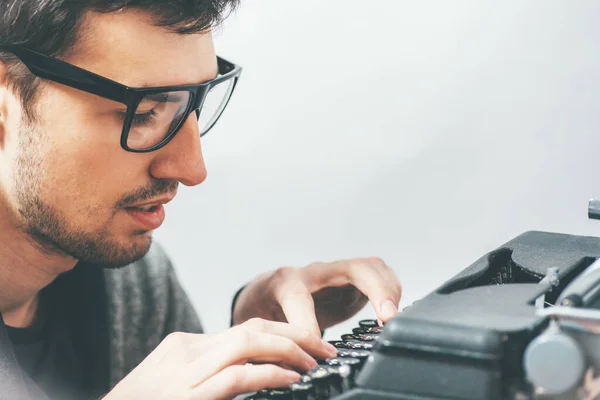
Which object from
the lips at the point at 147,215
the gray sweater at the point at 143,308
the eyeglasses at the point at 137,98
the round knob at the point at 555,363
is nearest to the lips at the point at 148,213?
the lips at the point at 147,215

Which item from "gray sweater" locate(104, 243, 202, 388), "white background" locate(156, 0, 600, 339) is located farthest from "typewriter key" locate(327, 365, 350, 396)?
"white background" locate(156, 0, 600, 339)

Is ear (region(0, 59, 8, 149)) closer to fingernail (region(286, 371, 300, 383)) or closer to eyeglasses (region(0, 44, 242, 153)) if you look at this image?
eyeglasses (region(0, 44, 242, 153))

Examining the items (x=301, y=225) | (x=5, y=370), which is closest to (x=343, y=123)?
(x=301, y=225)

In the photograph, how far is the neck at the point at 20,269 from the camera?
1.48m

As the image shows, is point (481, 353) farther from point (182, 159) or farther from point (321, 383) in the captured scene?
point (182, 159)

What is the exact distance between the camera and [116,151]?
133 centimetres

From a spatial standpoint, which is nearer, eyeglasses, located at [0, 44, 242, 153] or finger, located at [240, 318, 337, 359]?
finger, located at [240, 318, 337, 359]

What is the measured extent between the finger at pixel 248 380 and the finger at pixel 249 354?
26 mm

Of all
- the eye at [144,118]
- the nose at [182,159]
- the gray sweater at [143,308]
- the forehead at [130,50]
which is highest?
the forehead at [130,50]

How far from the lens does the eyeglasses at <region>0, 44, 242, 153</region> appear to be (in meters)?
1.28

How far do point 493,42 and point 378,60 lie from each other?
35cm

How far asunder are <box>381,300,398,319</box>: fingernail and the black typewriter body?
26 centimetres

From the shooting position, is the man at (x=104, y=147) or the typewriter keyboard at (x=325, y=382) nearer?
the typewriter keyboard at (x=325, y=382)

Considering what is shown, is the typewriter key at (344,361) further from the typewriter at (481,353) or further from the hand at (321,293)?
the hand at (321,293)
